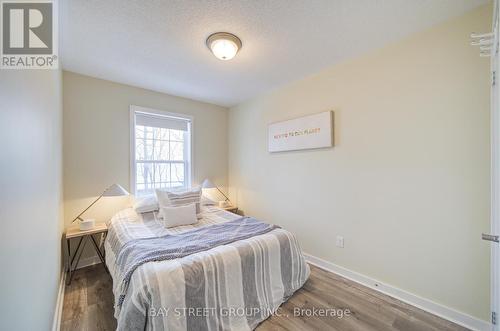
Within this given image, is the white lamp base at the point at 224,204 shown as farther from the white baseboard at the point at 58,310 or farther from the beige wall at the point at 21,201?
the beige wall at the point at 21,201

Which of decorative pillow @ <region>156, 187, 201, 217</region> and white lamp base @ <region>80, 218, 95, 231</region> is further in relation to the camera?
decorative pillow @ <region>156, 187, 201, 217</region>

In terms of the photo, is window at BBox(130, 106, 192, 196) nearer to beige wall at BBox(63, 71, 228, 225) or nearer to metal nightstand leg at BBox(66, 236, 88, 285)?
beige wall at BBox(63, 71, 228, 225)

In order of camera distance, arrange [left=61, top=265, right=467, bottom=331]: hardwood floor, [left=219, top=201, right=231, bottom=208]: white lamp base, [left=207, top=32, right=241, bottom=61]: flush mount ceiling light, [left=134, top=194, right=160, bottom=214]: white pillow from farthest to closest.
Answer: [left=219, top=201, right=231, bottom=208]: white lamp base, [left=134, top=194, right=160, bottom=214]: white pillow, [left=207, top=32, right=241, bottom=61]: flush mount ceiling light, [left=61, top=265, right=467, bottom=331]: hardwood floor

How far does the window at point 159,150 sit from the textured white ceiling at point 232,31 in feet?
2.26

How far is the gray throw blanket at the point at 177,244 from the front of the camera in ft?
4.92

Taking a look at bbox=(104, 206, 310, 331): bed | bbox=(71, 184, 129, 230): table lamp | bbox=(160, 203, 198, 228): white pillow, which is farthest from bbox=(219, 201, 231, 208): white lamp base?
bbox=(71, 184, 129, 230): table lamp

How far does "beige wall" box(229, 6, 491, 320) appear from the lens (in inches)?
62.5

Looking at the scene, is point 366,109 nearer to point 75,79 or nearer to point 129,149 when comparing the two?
point 129,149

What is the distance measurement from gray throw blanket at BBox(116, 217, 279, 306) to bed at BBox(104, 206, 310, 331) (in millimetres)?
33

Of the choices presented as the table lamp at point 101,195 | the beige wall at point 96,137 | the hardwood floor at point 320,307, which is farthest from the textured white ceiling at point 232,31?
the hardwood floor at point 320,307

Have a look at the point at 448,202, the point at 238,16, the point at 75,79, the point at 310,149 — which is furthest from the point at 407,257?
the point at 75,79

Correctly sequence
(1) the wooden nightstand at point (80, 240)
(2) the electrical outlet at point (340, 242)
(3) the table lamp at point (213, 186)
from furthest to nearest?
(3) the table lamp at point (213, 186)
(2) the electrical outlet at point (340, 242)
(1) the wooden nightstand at point (80, 240)

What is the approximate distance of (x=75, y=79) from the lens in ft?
8.40

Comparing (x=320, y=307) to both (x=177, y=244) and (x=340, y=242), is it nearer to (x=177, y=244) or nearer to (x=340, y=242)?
(x=340, y=242)
